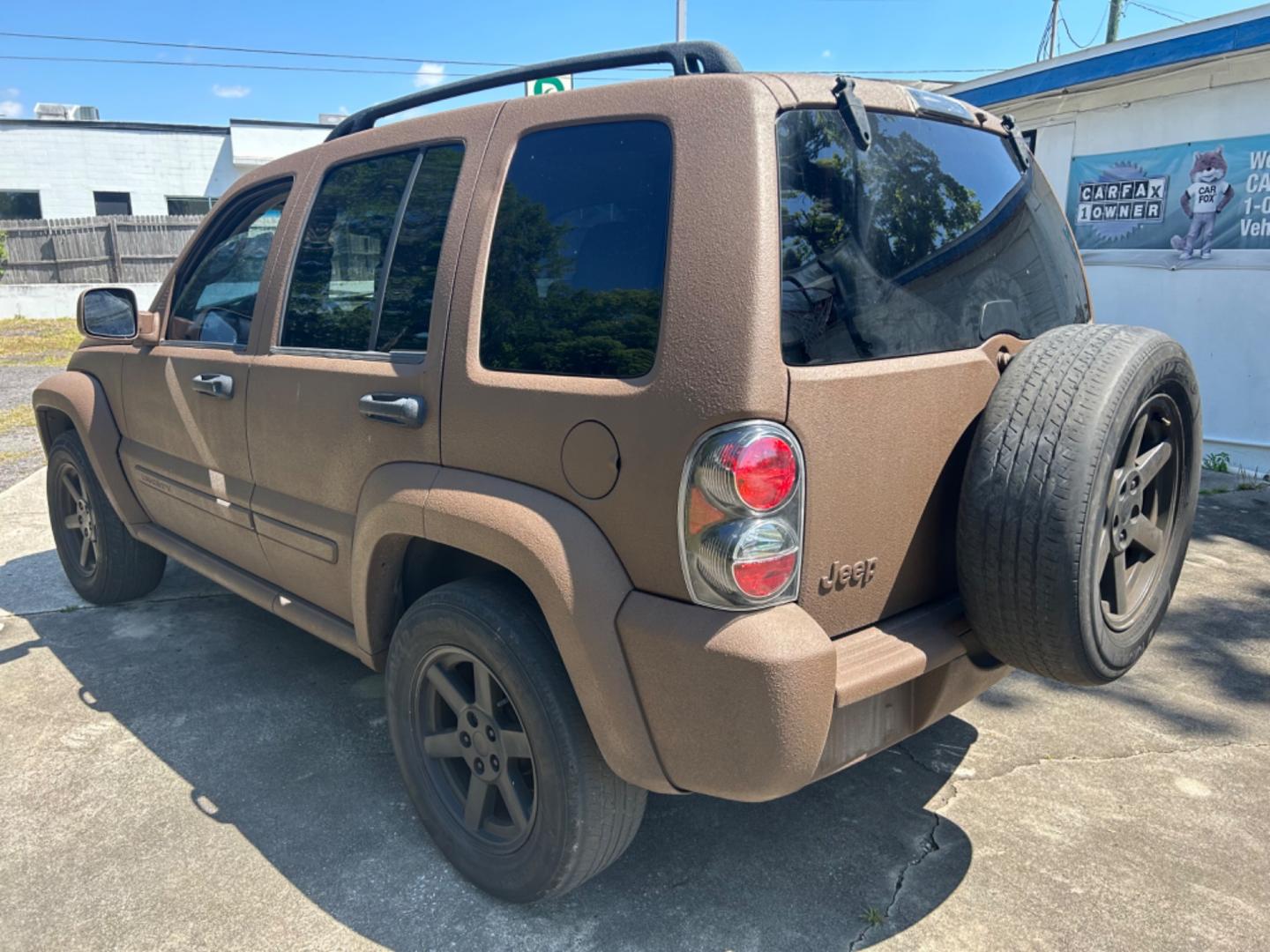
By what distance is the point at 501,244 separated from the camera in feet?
7.97

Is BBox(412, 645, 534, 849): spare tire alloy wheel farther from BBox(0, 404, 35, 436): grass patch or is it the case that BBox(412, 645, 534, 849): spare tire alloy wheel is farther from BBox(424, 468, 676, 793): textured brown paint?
BBox(0, 404, 35, 436): grass patch

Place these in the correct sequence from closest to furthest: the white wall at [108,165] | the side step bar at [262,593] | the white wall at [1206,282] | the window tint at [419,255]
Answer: the window tint at [419,255], the side step bar at [262,593], the white wall at [1206,282], the white wall at [108,165]

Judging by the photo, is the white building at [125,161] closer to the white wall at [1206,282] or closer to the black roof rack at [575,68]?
the white wall at [1206,282]

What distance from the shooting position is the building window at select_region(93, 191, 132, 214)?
79.6 feet

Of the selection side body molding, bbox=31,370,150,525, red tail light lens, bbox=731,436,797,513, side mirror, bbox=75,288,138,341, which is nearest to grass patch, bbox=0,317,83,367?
side body molding, bbox=31,370,150,525

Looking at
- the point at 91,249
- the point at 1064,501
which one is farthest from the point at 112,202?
the point at 1064,501

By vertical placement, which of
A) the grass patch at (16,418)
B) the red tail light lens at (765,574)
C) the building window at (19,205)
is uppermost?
the building window at (19,205)

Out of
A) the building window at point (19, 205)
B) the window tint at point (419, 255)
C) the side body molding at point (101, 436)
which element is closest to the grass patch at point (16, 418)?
the side body molding at point (101, 436)

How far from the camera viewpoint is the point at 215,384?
3.35m

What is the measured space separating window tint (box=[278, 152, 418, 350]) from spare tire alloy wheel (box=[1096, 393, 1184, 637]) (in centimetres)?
215

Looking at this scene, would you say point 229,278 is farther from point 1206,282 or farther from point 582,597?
point 1206,282

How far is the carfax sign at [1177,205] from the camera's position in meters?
6.77

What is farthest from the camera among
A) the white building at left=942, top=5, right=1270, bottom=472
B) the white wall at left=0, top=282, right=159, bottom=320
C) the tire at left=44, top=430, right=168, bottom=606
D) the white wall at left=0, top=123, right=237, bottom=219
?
the white wall at left=0, top=123, right=237, bottom=219

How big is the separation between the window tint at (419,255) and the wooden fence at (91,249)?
2120 centimetres
